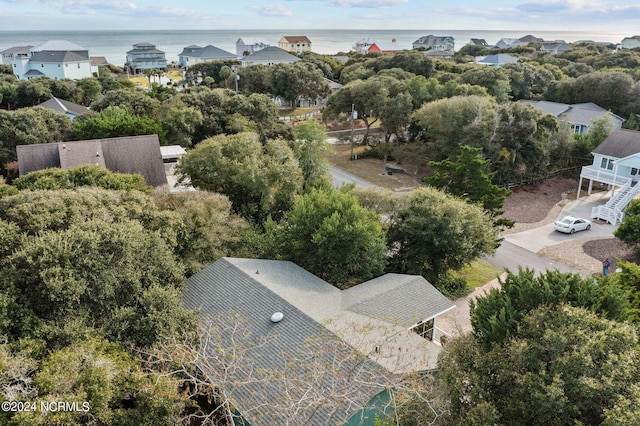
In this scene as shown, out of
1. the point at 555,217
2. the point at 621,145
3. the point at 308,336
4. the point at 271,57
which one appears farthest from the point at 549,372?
the point at 271,57

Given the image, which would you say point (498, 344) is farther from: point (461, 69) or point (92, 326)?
point (461, 69)

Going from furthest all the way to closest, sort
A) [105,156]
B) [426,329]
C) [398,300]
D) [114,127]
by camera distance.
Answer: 1. [114,127]
2. [105,156]
3. [426,329]
4. [398,300]

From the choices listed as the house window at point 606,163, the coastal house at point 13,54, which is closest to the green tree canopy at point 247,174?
the house window at point 606,163

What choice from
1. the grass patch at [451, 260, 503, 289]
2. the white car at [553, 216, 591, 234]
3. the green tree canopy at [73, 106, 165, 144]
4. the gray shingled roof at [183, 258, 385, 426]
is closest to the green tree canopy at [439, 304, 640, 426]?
the gray shingled roof at [183, 258, 385, 426]

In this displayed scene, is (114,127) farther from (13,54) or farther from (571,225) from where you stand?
(13,54)

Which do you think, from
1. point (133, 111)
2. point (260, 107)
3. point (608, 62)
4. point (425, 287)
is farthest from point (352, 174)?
point (608, 62)
